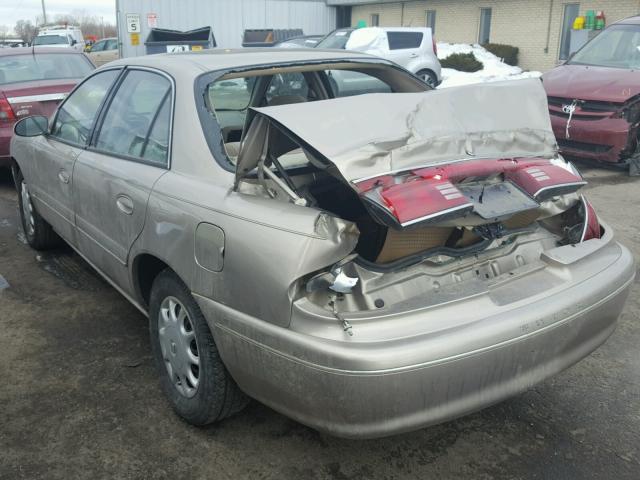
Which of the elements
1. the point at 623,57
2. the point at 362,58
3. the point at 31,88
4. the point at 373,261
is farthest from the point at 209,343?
the point at 623,57

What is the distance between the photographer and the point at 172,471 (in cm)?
264

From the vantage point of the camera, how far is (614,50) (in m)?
8.73

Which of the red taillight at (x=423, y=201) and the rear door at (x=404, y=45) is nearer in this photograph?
the red taillight at (x=423, y=201)

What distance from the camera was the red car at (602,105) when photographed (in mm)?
7582

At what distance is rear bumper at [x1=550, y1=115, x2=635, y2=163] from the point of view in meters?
7.55

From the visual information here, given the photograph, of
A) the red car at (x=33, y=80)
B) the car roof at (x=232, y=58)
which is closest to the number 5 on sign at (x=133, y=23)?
the red car at (x=33, y=80)

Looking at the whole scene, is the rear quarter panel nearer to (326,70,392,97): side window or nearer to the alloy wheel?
the alloy wheel

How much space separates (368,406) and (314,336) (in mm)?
294

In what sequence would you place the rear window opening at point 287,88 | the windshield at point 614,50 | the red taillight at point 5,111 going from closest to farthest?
the rear window opening at point 287,88 < the red taillight at point 5,111 < the windshield at point 614,50

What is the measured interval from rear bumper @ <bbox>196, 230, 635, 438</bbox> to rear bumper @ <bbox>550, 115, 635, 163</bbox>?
5654mm

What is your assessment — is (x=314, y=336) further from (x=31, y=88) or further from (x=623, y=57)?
(x=623, y=57)

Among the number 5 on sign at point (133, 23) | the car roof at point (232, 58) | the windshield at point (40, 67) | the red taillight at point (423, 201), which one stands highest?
the number 5 on sign at point (133, 23)

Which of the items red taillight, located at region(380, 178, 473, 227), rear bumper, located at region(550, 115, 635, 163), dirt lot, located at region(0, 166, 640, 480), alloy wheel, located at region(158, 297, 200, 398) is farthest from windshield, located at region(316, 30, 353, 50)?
red taillight, located at region(380, 178, 473, 227)

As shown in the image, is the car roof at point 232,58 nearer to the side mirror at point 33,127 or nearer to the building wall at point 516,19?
the side mirror at point 33,127
